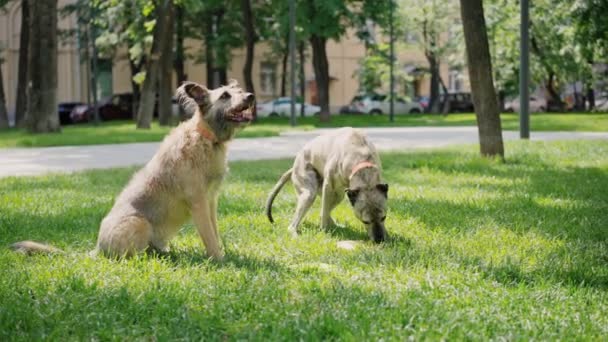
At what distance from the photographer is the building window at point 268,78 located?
63.6 meters

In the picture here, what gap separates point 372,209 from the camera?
7.01m

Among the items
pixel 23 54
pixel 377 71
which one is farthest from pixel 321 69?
pixel 377 71

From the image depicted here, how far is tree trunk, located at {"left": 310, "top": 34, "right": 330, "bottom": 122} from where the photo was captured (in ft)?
125

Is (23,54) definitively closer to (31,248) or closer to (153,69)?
(153,69)

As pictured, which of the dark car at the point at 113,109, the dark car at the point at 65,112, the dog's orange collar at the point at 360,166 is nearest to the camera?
the dog's orange collar at the point at 360,166

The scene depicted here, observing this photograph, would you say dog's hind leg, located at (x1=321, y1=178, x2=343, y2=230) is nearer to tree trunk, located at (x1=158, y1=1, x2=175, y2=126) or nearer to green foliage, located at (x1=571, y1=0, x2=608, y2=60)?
green foliage, located at (x1=571, y1=0, x2=608, y2=60)

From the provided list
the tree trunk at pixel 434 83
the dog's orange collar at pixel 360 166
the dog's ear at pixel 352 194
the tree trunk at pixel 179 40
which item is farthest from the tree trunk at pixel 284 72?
the dog's ear at pixel 352 194

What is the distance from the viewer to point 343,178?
739cm

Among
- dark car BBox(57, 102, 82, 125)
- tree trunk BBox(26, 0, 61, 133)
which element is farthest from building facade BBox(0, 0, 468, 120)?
tree trunk BBox(26, 0, 61, 133)

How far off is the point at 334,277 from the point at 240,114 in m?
1.54

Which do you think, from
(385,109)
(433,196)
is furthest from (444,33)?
(433,196)

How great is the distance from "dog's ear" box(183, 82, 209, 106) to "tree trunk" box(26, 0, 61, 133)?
2007 centimetres

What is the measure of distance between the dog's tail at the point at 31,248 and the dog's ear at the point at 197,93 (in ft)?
5.53

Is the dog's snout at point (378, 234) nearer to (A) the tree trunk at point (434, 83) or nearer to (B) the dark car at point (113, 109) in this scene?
(B) the dark car at point (113, 109)
